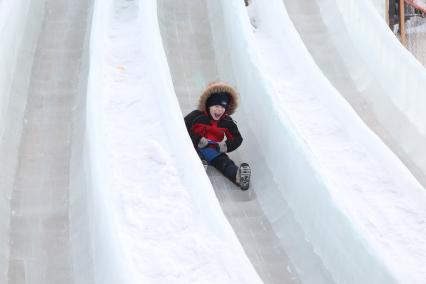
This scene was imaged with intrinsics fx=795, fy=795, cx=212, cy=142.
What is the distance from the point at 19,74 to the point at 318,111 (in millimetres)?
1983

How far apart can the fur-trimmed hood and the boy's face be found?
0.20ft

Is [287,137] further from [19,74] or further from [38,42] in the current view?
[38,42]

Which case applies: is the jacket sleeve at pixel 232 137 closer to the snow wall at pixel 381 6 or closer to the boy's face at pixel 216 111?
the boy's face at pixel 216 111

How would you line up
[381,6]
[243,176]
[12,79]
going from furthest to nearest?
[381,6]
[12,79]
[243,176]

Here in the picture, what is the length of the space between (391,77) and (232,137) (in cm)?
156

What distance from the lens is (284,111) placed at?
4.81 meters

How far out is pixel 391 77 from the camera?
5.72 m

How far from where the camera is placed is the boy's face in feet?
15.5

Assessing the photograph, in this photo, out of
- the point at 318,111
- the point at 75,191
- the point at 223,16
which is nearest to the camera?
the point at 75,191

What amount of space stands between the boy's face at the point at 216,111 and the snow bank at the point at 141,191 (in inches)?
9.7

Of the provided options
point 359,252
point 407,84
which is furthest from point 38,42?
point 359,252

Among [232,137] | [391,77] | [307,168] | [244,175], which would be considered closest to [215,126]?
[232,137]

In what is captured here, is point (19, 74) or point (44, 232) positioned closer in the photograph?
point (44, 232)

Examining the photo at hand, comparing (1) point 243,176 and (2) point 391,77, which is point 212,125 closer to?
(1) point 243,176
